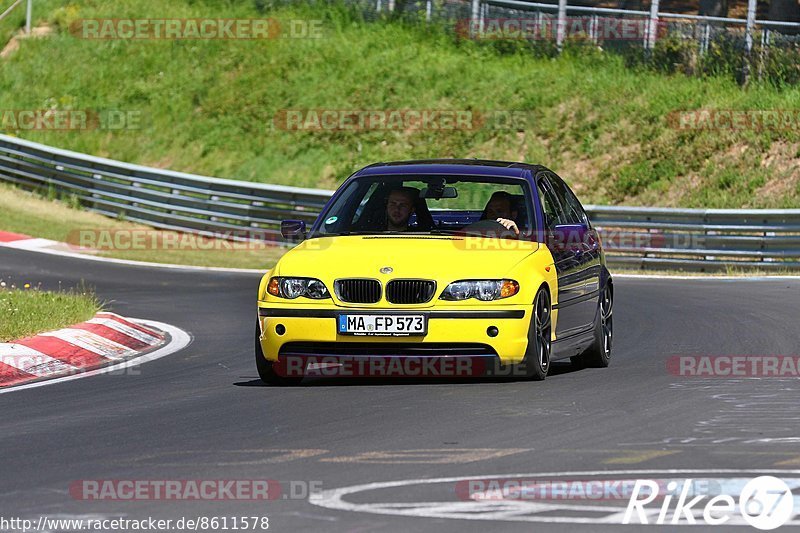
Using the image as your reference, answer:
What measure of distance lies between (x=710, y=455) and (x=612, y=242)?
1645cm

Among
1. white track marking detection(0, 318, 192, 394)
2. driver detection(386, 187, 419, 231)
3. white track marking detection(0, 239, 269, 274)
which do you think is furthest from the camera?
white track marking detection(0, 239, 269, 274)

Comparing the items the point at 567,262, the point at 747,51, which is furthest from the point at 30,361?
the point at 747,51

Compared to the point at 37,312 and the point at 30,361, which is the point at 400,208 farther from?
the point at 37,312

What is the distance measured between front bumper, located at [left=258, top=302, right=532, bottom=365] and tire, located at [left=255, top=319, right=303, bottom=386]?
33 centimetres

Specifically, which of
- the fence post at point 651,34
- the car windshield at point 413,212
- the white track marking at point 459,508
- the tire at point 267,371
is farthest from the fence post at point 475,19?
the white track marking at point 459,508

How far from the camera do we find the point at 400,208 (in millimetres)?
10797

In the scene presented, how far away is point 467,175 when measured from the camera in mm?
10914

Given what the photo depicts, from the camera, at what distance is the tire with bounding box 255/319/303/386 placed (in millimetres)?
10039

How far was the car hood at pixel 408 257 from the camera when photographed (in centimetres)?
971

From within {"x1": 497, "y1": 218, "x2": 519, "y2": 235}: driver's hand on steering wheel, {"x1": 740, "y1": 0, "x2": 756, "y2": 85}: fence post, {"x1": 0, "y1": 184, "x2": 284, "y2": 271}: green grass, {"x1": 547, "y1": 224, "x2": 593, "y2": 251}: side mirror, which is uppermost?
{"x1": 740, "y1": 0, "x2": 756, "y2": 85}: fence post

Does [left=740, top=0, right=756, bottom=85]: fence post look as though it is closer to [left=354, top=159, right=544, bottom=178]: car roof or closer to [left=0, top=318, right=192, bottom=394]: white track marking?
[left=0, top=318, right=192, bottom=394]: white track marking

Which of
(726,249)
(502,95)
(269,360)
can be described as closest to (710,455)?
(269,360)

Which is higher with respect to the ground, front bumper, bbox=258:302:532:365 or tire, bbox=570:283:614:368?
front bumper, bbox=258:302:532:365

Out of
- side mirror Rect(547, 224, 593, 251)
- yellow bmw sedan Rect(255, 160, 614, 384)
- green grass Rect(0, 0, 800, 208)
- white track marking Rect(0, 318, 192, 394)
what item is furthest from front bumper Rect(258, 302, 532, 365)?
green grass Rect(0, 0, 800, 208)
